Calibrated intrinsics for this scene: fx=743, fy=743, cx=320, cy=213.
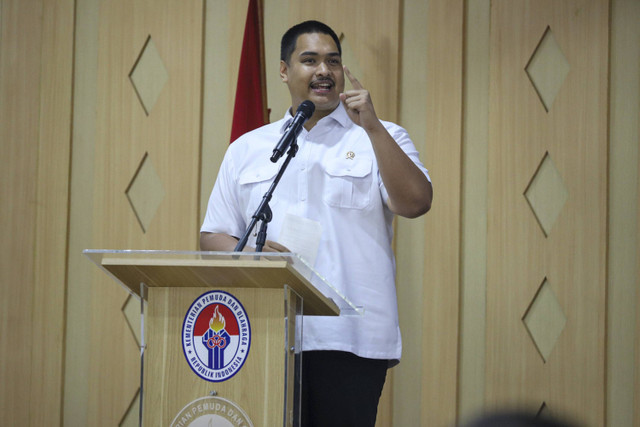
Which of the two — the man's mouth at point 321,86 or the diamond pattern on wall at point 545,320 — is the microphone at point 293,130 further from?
the diamond pattern on wall at point 545,320

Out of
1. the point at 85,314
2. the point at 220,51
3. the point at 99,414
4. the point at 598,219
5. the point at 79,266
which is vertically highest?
the point at 220,51

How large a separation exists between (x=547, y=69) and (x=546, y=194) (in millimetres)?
518

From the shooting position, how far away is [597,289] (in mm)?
2936

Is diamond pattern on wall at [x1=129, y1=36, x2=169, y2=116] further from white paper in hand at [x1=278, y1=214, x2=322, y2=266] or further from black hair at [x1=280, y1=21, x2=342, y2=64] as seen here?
white paper in hand at [x1=278, y1=214, x2=322, y2=266]

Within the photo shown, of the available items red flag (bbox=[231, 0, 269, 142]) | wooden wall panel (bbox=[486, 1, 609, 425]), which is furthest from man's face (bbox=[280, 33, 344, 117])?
wooden wall panel (bbox=[486, 1, 609, 425])

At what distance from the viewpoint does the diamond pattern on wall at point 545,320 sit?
2984mm

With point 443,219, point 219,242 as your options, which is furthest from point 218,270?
point 443,219

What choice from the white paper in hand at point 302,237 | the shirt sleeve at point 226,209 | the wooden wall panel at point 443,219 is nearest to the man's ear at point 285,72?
the shirt sleeve at point 226,209

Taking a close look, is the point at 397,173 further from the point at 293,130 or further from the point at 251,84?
the point at 251,84

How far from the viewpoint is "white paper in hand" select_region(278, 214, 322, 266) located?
6.64 feet

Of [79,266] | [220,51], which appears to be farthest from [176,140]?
[79,266]

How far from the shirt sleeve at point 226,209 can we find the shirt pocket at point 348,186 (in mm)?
319

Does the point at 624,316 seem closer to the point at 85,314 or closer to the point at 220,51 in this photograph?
the point at 220,51

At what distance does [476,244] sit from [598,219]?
0.49 metres
